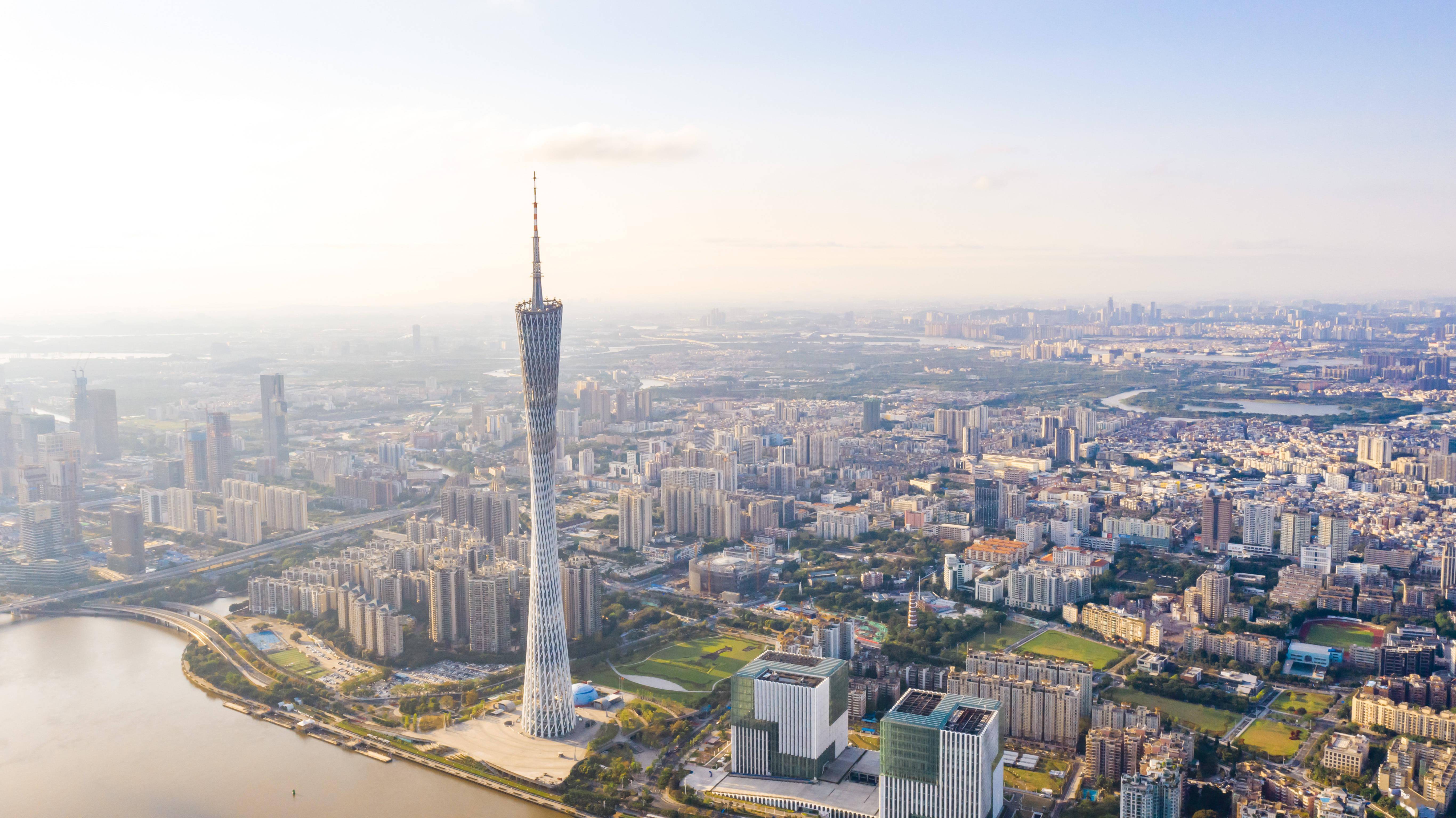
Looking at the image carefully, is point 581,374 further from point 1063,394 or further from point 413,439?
point 1063,394

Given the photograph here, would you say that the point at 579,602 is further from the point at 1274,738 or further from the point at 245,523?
the point at 245,523

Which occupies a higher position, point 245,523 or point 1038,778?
point 245,523

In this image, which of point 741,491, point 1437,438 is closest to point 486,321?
point 741,491

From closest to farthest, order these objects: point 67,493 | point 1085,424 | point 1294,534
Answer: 1. point 1294,534
2. point 67,493
3. point 1085,424

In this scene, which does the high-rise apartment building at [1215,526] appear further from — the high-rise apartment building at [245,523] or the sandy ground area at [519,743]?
the high-rise apartment building at [245,523]

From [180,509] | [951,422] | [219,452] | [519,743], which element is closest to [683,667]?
[519,743]

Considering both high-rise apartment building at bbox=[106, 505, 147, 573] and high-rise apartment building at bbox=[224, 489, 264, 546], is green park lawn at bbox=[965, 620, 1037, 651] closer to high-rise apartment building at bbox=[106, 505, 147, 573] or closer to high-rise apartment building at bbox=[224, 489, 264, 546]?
high-rise apartment building at bbox=[224, 489, 264, 546]

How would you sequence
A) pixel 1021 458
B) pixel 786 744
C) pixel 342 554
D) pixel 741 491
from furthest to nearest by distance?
pixel 1021 458, pixel 741 491, pixel 342 554, pixel 786 744

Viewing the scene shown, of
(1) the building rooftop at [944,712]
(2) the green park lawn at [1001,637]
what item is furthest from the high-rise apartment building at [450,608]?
(1) the building rooftop at [944,712]
